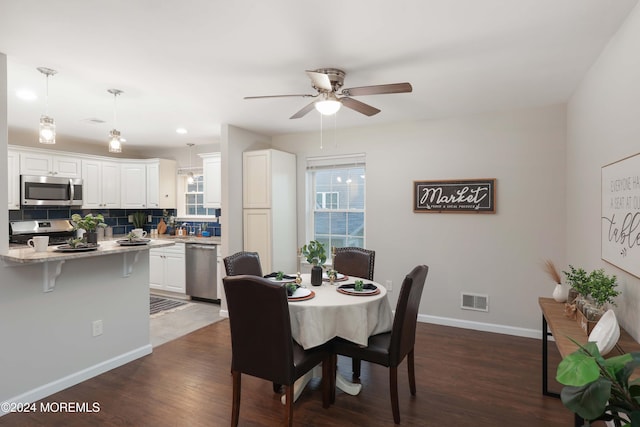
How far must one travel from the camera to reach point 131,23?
2.02m

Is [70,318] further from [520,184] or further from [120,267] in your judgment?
[520,184]

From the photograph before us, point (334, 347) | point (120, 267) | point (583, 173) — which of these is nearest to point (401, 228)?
point (583, 173)

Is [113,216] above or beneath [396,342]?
above

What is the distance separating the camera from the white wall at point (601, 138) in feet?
6.25

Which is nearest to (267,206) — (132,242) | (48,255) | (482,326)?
(132,242)

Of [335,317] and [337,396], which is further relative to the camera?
[337,396]

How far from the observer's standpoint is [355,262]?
351cm

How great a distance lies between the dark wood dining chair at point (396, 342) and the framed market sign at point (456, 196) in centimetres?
179

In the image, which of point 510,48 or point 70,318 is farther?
point 70,318

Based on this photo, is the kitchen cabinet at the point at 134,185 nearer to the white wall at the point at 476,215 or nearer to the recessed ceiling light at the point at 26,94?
the recessed ceiling light at the point at 26,94

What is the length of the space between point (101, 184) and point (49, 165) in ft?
2.53

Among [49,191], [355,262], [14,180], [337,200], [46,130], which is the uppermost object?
[46,130]

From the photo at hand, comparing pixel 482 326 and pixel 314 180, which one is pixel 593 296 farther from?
pixel 314 180

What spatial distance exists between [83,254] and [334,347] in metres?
1.95
